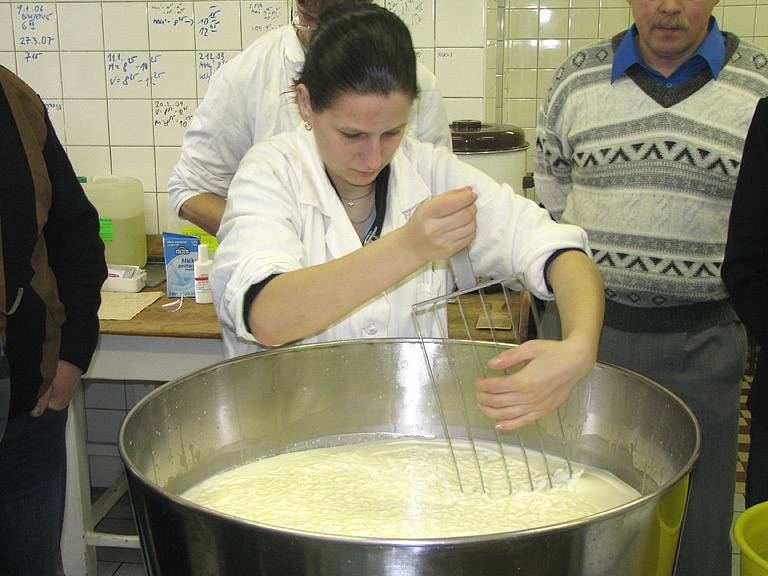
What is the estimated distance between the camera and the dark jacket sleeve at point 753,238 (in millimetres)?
1540

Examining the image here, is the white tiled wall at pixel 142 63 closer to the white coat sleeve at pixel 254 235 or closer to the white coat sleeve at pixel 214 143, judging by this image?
the white coat sleeve at pixel 214 143

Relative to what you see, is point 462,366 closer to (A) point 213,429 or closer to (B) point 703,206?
(A) point 213,429

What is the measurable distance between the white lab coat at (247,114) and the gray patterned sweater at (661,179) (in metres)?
0.35

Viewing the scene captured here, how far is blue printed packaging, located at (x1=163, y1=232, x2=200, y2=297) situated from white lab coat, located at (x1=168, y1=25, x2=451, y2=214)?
0.44 meters

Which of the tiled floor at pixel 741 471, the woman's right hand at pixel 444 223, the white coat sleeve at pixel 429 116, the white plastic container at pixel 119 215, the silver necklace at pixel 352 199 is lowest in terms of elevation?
the tiled floor at pixel 741 471

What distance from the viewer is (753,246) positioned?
1.55 metres

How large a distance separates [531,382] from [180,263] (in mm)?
1765

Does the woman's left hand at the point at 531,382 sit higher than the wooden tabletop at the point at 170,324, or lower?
higher

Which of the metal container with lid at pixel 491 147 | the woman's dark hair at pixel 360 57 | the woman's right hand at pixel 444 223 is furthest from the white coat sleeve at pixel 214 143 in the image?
the woman's right hand at pixel 444 223

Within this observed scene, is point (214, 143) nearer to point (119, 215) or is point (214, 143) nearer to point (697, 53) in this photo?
point (119, 215)

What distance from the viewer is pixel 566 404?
3.96 ft

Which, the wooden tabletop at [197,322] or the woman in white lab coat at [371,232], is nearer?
the woman in white lab coat at [371,232]

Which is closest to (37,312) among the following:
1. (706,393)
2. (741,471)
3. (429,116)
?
(429,116)

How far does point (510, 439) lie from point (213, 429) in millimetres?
469
